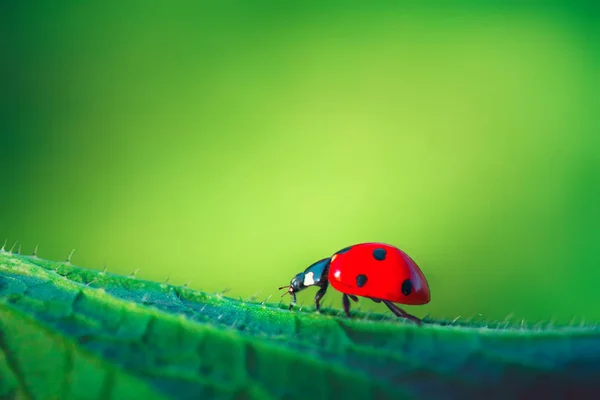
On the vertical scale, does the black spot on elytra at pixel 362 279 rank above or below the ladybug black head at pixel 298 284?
above

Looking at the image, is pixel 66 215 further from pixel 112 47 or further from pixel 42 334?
pixel 42 334

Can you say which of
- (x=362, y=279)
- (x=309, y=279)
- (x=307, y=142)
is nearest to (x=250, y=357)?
(x=362, y=279)

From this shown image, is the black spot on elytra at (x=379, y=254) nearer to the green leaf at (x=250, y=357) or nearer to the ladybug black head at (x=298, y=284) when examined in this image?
the ladybug black head at (x=298, y=284)

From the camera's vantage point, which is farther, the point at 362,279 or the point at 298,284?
the point at 298,284

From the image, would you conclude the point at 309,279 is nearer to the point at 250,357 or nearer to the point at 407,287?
the point at 407,287

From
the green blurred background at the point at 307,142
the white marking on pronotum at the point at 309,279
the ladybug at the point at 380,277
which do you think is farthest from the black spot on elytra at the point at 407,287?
the green blurred background at the point at 307,142

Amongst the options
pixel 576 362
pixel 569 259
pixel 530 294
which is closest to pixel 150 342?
pixel 576 362

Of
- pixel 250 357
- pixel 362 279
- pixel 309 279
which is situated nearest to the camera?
pixel 250 357
